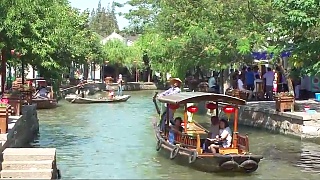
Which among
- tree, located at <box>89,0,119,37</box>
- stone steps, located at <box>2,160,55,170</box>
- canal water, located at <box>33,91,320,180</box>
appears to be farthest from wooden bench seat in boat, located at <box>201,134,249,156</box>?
tree, located at <box>89,0,119,37</box>

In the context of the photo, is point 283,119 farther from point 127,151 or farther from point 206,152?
point 206,152

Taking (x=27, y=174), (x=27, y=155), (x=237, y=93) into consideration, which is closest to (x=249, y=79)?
(x=237, y=93)

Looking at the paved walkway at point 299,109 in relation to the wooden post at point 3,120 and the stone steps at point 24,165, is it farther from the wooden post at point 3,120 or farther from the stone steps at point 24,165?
the stone steps at point 24,165

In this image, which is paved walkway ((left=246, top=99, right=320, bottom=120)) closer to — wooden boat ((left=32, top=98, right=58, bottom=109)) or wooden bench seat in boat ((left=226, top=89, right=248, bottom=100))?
wooden bench seat in boat ((left=226, top=89, right=248, bottom=100))

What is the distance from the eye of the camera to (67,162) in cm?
1570

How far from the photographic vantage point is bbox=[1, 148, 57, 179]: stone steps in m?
11.7

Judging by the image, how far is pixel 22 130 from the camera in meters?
17.9

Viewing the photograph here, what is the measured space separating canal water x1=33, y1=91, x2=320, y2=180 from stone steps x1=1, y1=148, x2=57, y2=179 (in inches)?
74.7

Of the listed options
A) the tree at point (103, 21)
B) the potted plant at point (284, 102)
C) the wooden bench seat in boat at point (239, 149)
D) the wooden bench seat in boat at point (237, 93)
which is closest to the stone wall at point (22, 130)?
the wooden bench seat in boat at point (239, 149)

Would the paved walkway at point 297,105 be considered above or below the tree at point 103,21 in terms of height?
below

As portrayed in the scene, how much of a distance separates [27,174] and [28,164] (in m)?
0.22

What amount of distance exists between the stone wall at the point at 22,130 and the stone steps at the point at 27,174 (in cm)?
118

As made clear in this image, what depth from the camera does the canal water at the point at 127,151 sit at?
14.3 metres

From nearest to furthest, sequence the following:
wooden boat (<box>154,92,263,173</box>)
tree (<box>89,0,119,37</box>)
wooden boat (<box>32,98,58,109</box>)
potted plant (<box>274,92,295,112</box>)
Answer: wooden boat (<box>154,92,263,173</box>) < potted plant (<box>274,92,295,112</box>) < wooden boat (<box>32,98,58,109</box>) < tree (<box>89,0,119,37</box>)
